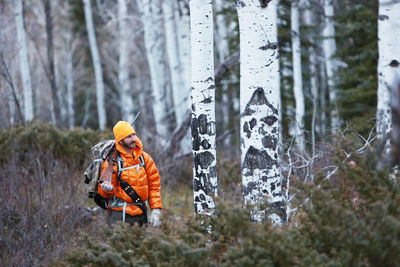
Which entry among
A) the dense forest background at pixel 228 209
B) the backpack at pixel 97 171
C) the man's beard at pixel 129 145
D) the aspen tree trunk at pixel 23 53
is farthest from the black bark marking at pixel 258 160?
the aspen tree trunk at pixel 23 53

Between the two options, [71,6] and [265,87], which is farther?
[71,6]

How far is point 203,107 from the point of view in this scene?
4.48 m

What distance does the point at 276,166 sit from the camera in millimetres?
4035

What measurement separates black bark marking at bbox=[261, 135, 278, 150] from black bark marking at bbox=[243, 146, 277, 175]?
0.07m

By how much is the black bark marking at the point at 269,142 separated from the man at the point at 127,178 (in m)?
1.34

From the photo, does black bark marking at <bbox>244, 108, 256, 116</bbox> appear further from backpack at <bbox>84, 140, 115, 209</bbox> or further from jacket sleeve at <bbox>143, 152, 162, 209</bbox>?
backpack at <bbox>84, 140, 115, 209</bbox>

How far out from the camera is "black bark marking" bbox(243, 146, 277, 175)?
13.1ft

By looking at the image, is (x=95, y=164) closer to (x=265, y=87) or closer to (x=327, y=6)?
(x=265, y=87)

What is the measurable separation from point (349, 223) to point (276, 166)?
1299 millimetres

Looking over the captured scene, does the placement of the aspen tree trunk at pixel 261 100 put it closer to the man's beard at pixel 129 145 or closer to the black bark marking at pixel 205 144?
the black bark marking at pixel 205 144

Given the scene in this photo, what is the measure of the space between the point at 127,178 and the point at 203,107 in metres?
1.07

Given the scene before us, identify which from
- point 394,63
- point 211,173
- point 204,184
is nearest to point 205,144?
point 211,173

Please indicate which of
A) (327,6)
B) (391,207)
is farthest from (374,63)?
(391,207)

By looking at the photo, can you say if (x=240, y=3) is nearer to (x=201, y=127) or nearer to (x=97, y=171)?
(x=201, y=127)
